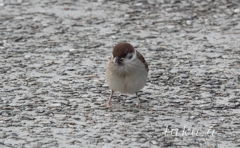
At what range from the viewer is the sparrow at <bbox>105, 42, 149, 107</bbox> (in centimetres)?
571

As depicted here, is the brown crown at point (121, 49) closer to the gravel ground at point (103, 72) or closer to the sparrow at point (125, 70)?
the sparrow at point (125, 70)

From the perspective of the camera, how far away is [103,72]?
7.41m

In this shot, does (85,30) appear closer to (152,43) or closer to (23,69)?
(152,43)

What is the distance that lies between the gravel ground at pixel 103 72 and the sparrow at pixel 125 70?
14.0 inches

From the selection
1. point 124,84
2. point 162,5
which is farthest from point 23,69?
point 162,5

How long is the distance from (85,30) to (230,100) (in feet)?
12.4

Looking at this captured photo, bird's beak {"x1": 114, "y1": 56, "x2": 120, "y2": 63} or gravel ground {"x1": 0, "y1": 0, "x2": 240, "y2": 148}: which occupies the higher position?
bird's beak {"x1": 114, "y1": 56, "x2": 120, "y2": 63}

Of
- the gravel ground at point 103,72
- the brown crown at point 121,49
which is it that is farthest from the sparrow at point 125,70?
the gravel ground at point 103,72

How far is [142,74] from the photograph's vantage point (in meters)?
5.88

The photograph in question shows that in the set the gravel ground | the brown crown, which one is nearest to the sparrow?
the brown crown

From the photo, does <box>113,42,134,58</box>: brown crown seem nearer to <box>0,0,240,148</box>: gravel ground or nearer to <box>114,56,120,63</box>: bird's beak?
<box>114,56,120,63</box>: bird's beak

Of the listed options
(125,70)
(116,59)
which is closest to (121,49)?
(116,59)

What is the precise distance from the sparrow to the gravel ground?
0.36 metres

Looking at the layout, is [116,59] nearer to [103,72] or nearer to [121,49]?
[121,49]
